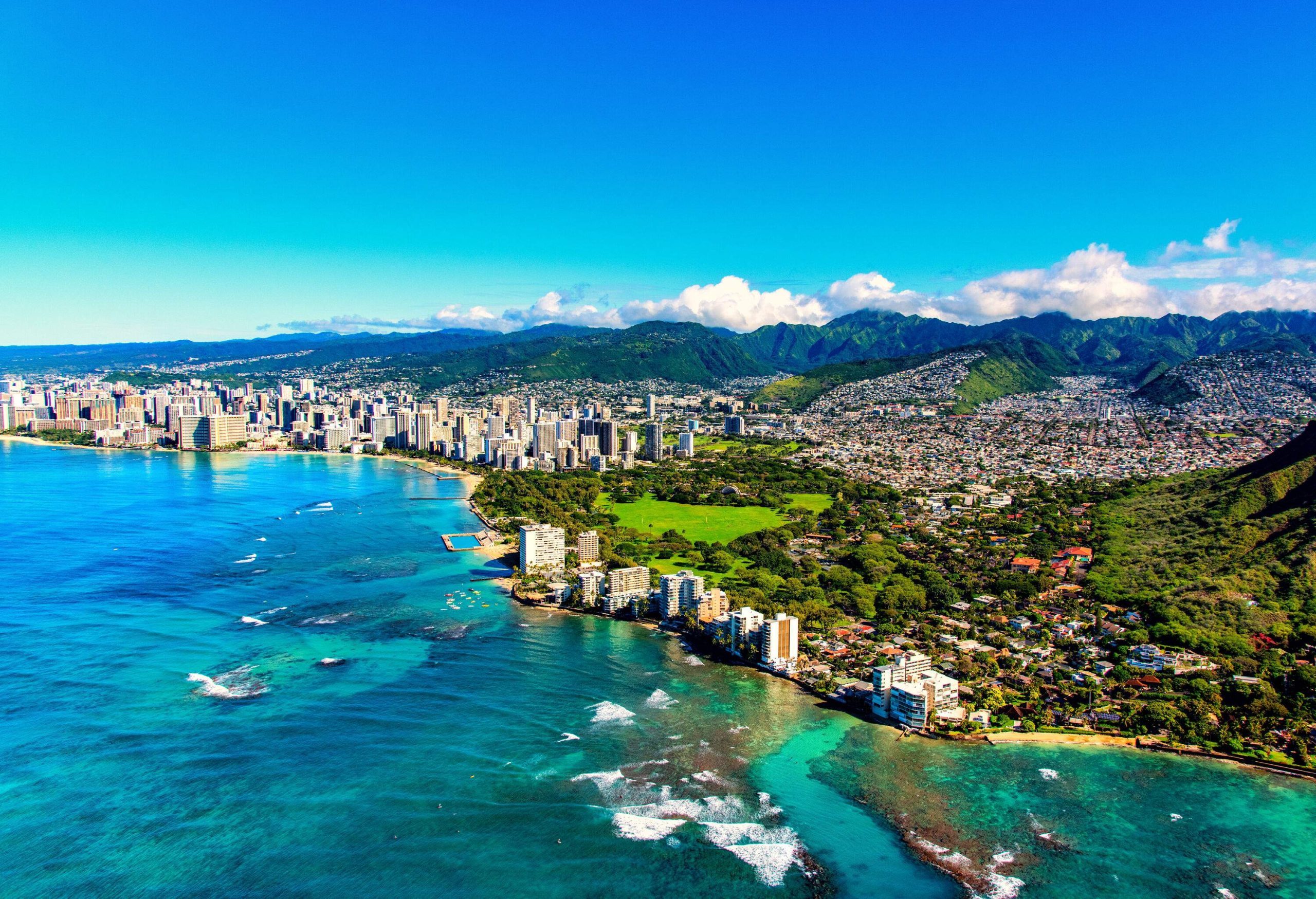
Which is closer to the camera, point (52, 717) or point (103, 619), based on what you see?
point (52, 717)

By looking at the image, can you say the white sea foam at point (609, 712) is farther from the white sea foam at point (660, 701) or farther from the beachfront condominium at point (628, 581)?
the beachfront condominium at point (628, 581)

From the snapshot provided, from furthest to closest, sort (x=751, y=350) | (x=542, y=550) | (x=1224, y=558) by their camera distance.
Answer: (x=751, y=350), (x=542, y=550), (x=1224, y=558)

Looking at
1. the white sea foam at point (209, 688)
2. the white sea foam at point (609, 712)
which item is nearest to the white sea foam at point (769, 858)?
the white sea foam at point (609, 712)

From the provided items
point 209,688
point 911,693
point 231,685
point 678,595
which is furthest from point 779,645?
point 209,688

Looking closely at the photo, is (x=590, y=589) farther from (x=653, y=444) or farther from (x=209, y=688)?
(x=653, y=444)

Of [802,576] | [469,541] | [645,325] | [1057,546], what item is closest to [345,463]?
[469,541]

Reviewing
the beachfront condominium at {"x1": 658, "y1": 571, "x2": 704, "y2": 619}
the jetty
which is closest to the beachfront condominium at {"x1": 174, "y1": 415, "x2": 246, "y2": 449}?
the jetty

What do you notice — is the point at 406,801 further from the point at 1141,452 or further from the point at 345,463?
the point at 1141,452
